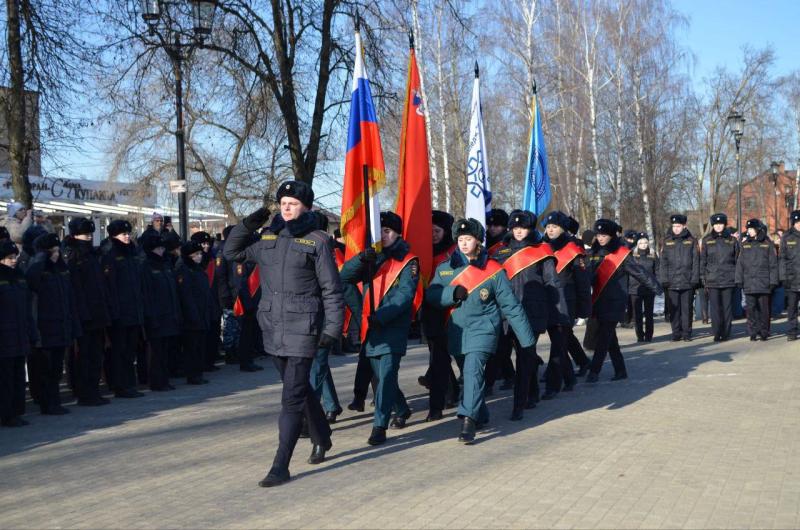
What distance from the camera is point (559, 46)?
3875cm

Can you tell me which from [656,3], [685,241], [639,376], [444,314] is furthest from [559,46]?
[444,314]

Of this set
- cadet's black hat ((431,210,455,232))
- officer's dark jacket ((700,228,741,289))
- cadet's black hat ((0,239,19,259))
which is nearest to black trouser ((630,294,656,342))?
officer's dark jacket ((700,228,741,289))

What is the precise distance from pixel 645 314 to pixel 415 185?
26.3 feet

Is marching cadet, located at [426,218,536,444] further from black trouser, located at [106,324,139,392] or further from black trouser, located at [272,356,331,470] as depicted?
black trouser, located at [106,324,139,392]

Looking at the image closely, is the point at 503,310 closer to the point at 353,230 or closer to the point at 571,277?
the point at 353,230

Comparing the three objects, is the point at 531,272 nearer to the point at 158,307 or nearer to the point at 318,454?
the point at 318,454

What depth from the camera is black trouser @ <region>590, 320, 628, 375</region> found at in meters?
12.0

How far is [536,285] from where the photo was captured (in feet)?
33.8

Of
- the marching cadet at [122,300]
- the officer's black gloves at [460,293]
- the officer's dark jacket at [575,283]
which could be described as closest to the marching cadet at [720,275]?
the officer's dark jacket at [575,283]

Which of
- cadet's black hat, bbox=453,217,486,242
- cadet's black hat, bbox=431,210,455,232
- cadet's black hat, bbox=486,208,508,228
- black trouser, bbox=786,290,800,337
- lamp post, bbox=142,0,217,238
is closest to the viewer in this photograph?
cadet's black hat, bbox=453,217,486,242

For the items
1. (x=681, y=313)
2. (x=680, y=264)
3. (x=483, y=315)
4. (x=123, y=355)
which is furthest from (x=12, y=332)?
(x=680, y=264)

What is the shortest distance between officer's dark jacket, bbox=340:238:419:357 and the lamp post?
779 centimetres

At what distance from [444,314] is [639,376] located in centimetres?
407

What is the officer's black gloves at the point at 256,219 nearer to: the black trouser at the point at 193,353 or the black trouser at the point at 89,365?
the black trouser at the point at 89,365
